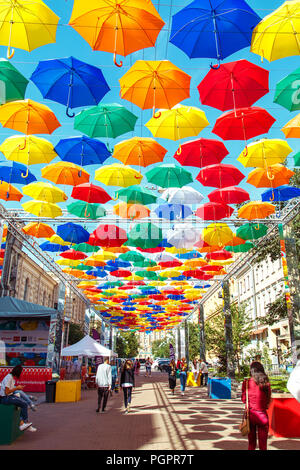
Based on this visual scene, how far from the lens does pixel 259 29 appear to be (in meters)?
6.05

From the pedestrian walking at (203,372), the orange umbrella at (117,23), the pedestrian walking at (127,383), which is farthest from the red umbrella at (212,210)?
the pedestrian walking at (203,372)

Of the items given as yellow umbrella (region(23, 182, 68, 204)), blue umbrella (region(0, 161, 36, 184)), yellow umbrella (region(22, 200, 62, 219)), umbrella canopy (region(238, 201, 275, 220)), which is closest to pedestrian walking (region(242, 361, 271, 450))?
umbrella canopy (region(238, 201, 275, 220))

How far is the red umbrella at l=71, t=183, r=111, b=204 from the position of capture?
10711mm

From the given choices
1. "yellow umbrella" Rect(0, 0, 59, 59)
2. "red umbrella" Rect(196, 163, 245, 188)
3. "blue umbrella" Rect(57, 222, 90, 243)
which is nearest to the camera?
"yellow umbrella" Rect(0, 0, 59, 59)

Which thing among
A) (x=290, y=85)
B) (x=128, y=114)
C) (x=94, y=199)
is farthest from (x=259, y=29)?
(x=94, y=199)

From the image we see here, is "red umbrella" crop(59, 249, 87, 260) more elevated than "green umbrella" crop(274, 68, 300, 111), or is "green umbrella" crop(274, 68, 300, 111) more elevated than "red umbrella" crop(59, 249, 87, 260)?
"green umbrella" crop(274, 68, 300, 111)

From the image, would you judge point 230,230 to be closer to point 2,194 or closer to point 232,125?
point 232,125

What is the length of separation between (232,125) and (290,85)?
1390 millimetres

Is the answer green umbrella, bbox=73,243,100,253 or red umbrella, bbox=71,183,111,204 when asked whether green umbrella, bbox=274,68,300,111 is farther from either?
green umbrella, bbox=73,243,100,253

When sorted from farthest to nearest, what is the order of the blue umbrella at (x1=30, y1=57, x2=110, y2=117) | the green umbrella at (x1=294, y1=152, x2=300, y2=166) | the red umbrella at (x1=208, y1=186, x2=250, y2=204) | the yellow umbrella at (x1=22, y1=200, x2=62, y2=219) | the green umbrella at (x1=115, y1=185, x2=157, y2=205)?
the yellow umbrella at (x1=22, y1=200, x2=62, y2=219), the green umbrella at (x1=115, y1=185, x2=157, y2=205), the red umbrella at (x1=208, y1=186, x2=250, y2=204), the green umbrella at (x1=294, y1=152, x2=300, y2=166), the blue umbrella at (x1=30, y1=57, x2=110, y2=117)

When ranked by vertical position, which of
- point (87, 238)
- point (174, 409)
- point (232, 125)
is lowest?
point (174, 409)

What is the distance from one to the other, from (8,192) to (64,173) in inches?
86.5

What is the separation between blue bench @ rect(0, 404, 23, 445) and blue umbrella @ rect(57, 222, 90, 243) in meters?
7.35

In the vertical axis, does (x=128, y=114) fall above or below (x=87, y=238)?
above
